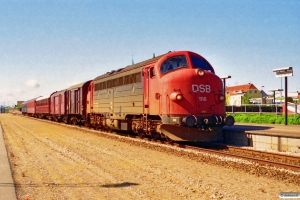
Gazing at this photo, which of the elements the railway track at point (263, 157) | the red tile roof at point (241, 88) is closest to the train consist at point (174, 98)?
the railway track at point (263, 157)

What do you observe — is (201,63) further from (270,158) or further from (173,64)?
(270,158)

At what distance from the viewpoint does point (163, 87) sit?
14.9 metres

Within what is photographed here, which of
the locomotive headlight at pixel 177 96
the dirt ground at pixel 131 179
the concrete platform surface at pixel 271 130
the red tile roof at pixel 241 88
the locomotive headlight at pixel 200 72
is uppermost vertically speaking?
the red tile roof at pixel 241 88

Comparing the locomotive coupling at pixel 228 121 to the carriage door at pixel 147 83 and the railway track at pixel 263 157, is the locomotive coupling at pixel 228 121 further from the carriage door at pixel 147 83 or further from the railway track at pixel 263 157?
the carriage door at pixel 147 83

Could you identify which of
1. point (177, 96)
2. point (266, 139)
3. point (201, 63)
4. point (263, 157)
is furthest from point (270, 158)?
point (201, 63)

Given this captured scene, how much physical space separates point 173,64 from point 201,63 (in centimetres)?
148

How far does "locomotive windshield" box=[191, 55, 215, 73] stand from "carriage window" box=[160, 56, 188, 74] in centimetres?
44

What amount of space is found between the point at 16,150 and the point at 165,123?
22.9 ft

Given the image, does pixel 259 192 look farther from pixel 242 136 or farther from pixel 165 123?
pixel 242 136

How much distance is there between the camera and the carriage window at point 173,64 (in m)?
15.4

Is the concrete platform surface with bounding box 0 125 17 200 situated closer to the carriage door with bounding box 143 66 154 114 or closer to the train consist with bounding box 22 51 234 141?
the train consist with bounding box 22 51 234 141

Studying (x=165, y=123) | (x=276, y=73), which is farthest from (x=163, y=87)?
(x=276, y=73)

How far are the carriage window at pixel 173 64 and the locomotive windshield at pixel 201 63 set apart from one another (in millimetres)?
442

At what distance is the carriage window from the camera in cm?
1538
